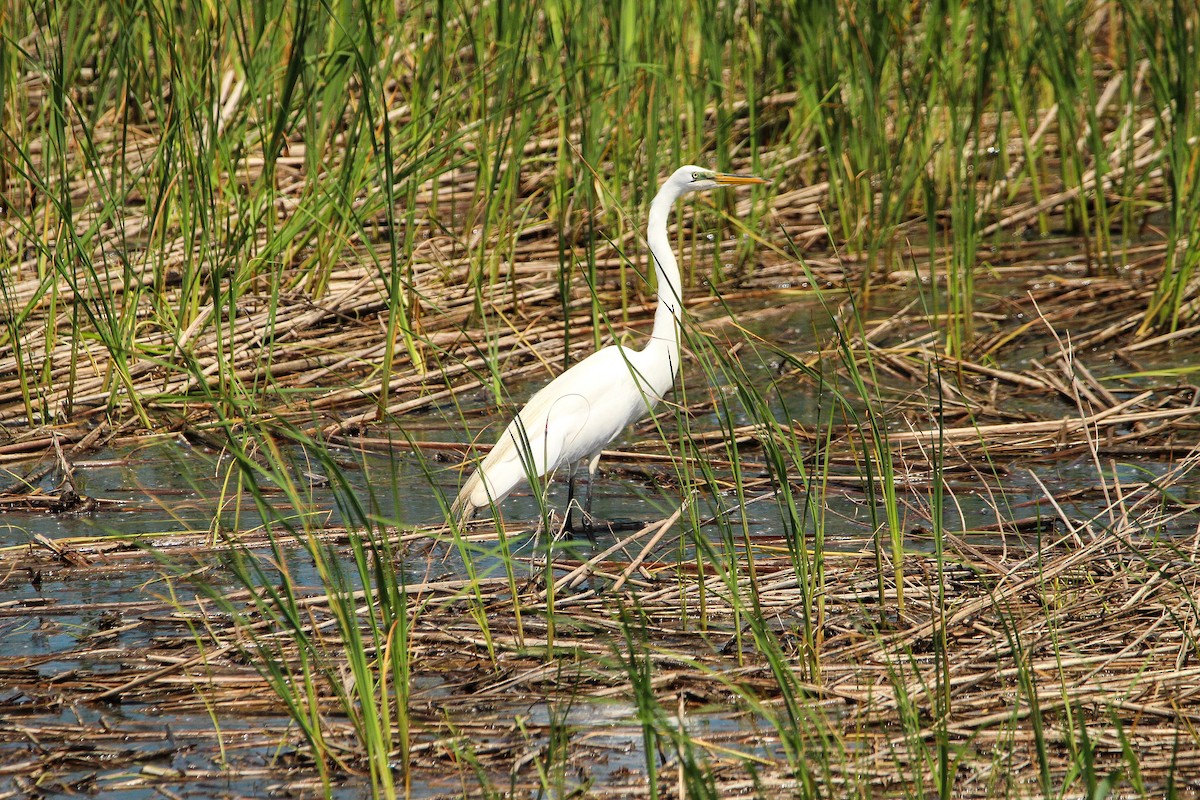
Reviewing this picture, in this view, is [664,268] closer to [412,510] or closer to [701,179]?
[701,179]

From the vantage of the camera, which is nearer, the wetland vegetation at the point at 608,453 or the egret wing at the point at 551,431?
the wetland vegetation at the point at 608,453

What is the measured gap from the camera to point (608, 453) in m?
4.82

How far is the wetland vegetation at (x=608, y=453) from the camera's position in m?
2.51

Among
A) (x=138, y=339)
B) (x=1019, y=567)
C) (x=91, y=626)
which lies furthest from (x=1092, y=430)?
(x=138, y=339)

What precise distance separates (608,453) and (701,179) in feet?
3.32

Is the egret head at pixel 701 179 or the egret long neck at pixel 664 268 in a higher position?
the egret head at pixel 701 179

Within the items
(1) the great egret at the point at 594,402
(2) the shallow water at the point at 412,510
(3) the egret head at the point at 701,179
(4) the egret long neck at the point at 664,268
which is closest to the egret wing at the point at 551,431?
(1) the great egret at the point at 594,402

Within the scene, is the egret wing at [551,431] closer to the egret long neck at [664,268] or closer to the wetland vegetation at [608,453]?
Result: the wetland vegetation at [608,453]

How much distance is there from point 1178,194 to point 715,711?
137 inches

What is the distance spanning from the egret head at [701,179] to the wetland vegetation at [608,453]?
0.26m

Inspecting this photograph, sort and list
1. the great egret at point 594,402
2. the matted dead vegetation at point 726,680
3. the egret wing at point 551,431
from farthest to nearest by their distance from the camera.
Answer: the great egret at point 594,402, the egret wing at point 551,431, the matted dead vegetation at point 726,680

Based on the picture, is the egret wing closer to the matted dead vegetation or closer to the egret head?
the matted dead vegetation

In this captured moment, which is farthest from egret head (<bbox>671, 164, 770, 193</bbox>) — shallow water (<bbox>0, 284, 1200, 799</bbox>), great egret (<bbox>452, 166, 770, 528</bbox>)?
shallow water (<bbox>0, 284, 1200, 799</bbox>)

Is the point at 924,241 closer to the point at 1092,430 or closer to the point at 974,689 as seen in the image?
the point at 1092,430
